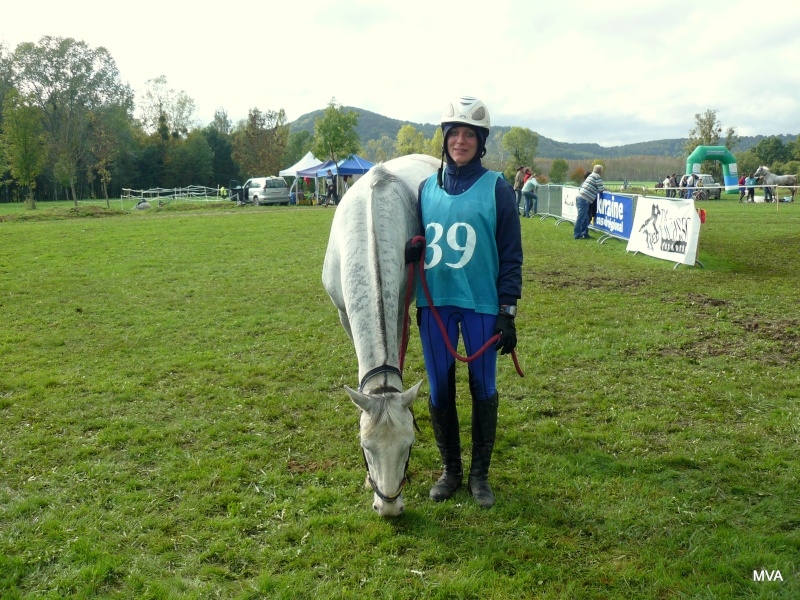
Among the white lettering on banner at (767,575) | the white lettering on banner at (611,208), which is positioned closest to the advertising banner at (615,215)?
the white lettering on banner at (611,208)

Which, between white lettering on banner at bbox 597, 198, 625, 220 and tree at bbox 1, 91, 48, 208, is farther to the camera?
tree at bbox 1, 91, 48, 208

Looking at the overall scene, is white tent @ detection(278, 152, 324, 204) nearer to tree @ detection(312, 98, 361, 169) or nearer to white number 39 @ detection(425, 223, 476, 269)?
tree @ detection(312, 98, 361, 169)

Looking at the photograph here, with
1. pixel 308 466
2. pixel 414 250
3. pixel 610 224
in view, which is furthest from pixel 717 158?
pixel 308 466

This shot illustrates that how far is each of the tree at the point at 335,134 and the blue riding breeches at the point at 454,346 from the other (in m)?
35.9

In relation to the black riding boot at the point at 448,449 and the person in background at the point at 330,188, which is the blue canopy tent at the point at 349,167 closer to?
the person in background at the point at 330,188

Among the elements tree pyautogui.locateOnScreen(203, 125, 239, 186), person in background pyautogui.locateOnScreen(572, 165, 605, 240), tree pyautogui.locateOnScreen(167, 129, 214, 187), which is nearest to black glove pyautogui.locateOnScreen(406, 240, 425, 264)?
person in background pyautogui.locateOnScreen(572, 165, 605, 240)

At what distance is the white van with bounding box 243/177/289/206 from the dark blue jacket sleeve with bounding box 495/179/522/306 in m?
33.8

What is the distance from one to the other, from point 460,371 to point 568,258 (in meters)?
7.81

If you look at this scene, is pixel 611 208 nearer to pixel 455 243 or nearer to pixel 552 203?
pixel 552 203

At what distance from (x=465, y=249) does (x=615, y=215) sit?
1311cm

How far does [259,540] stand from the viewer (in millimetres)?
3367

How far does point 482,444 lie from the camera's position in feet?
12.3

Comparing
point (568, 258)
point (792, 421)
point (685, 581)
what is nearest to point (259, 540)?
point (685, 581)

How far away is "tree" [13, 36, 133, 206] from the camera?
43.8 meters
